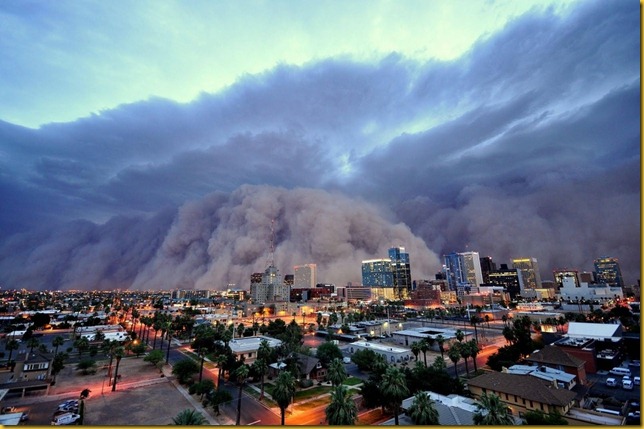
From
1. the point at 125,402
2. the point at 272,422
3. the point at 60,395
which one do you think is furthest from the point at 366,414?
the point at 60,395

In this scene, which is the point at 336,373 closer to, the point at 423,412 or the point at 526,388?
the point at 423,412

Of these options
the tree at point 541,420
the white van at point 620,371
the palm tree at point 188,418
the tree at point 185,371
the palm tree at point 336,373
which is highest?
the palm tree at point 188,418

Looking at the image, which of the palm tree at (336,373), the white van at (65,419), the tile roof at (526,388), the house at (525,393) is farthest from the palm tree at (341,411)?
the white van at (65,419)

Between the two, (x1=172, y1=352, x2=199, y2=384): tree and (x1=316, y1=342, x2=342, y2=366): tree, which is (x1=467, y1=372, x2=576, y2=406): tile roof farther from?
(x1=172, y1=352, x2=199, y2=384): tree

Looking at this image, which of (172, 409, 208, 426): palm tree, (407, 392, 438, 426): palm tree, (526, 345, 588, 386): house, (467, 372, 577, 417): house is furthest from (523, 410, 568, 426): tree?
(172, 409, 208, 426): palm tree

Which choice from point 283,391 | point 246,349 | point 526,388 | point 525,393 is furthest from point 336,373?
point 246,349

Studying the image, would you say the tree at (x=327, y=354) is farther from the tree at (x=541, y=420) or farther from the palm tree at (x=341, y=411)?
the tree at (x=541, y=420)

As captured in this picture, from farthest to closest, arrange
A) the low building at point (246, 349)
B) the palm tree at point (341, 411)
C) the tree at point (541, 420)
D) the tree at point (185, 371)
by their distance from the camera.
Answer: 1. the low building at point (246, 349)
2. the tree at point (185, 371)
3. the tree at point (541, 420)
4. the palm tree at point (341, 411)
